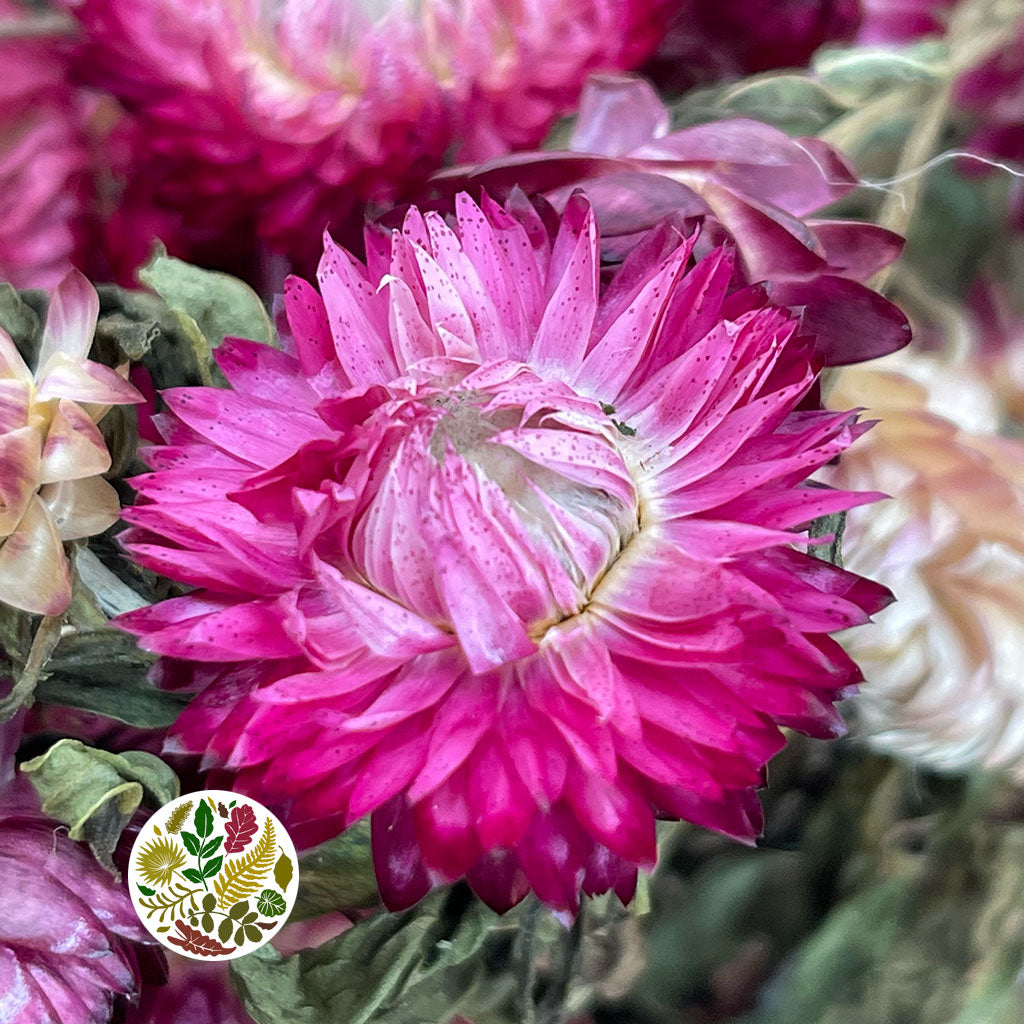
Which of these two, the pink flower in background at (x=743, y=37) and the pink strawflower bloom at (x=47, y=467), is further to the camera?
the pink flower in background at (x=743, y=37)

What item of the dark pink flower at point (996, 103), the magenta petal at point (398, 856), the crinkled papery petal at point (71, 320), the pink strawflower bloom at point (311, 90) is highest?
the dark pink flower at point (996, 103)

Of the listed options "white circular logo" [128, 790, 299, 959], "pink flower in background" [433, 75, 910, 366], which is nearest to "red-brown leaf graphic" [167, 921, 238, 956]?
"white circular logo" [128, 790, 299, 959]

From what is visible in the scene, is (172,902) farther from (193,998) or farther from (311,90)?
(311,90)

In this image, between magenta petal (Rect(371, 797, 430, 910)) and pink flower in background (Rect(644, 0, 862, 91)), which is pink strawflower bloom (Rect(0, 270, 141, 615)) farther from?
pink flower in background (Rect(644, 0, 862, 91))

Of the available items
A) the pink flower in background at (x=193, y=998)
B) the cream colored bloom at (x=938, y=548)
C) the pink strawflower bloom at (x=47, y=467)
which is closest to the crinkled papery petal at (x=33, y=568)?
the pink strawflower bloom at (x=47, y=467)

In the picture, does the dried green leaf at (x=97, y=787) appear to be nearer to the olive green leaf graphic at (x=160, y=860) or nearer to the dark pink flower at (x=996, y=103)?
the olive green leaf graphic at (x=160, y=860)

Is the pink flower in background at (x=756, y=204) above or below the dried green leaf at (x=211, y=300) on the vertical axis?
above
